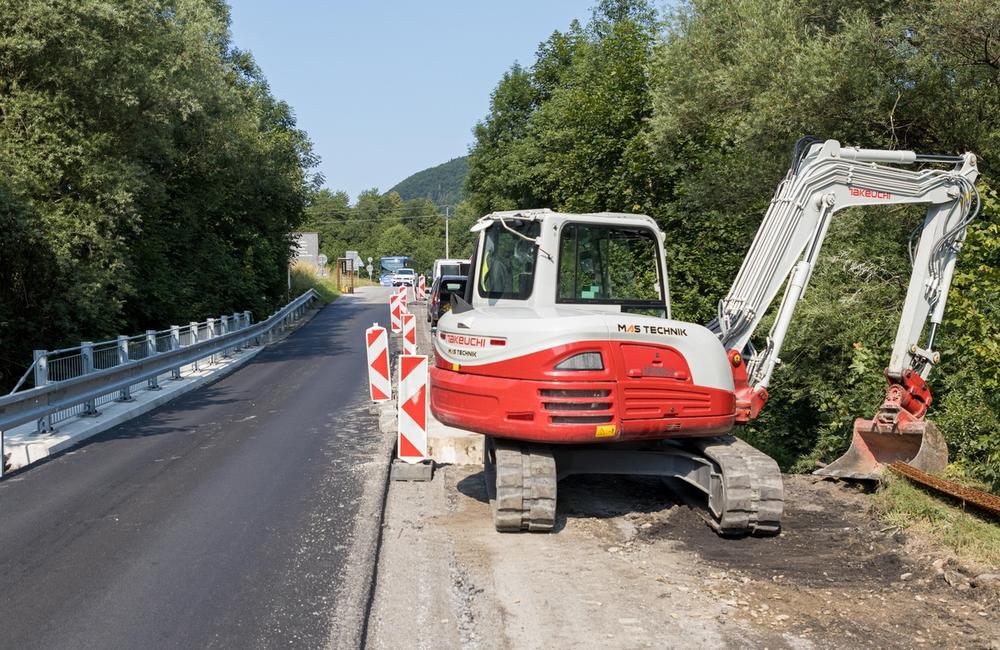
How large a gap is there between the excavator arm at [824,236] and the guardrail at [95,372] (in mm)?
8247

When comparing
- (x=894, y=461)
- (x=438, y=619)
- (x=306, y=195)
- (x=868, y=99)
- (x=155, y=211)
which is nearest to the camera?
(x=438, y=619)

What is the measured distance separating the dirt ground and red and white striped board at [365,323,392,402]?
5962mm

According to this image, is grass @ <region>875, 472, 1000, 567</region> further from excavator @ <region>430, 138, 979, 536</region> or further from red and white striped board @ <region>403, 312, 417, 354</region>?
red and white striped board @ <region>403, 312, 417, 354</region>

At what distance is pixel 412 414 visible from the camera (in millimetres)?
10023

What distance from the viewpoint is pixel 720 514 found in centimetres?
772

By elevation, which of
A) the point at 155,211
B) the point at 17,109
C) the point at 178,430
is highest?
the point at 17,109

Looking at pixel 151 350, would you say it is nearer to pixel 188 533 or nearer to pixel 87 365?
pixel 87 365

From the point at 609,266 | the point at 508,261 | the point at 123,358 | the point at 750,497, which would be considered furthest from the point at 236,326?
the point at 750,497

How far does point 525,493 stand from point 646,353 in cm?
153

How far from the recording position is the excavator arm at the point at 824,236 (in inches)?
360

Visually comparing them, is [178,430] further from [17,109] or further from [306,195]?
[306,195]

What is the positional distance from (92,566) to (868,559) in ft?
18.9

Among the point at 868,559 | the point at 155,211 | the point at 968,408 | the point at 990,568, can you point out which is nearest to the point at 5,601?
the point at 868,559

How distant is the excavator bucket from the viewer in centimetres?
911
